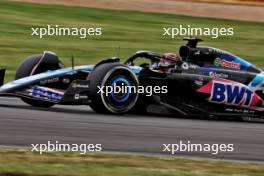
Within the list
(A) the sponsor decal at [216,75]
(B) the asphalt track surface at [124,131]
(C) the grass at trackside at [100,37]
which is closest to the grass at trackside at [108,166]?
(B) the asphalt track surface at [124,131]

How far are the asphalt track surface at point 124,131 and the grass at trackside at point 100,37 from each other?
604 centimetres

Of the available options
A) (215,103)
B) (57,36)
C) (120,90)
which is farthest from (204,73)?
(57,36)

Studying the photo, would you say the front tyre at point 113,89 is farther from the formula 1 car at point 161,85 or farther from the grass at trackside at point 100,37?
the grass at trackside at point 100,37

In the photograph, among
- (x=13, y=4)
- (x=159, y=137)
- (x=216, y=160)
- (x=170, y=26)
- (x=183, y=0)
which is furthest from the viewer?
(x=183, y=0)

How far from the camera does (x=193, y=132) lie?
968cm

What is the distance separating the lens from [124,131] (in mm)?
9445

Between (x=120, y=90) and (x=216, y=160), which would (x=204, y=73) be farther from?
(x=216, y=160)

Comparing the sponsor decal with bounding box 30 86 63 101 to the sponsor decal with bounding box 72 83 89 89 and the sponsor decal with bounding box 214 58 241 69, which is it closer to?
the sponsor decal with bounding box 72 83 89 89

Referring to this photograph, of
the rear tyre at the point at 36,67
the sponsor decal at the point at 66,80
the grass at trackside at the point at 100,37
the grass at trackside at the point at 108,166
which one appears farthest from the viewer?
the grass at trackside at the point at 100,37

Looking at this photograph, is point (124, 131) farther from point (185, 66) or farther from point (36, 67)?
point (36, 67)

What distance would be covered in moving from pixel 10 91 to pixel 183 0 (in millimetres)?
19770

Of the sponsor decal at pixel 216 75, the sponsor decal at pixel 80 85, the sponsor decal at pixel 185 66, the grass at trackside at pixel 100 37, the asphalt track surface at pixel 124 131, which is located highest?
the grass at trackside at pixel 100 37

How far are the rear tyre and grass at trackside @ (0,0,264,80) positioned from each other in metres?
4.55

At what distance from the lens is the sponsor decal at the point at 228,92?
11.0 m
